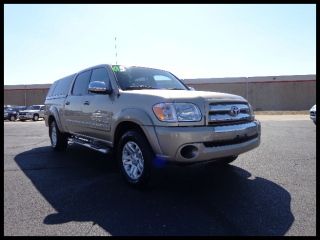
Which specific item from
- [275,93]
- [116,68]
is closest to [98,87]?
[116,68]

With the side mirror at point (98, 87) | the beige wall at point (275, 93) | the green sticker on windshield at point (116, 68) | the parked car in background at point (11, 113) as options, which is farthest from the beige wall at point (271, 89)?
the side mirror at point (98, 87)

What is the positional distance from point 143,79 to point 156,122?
5.57ft

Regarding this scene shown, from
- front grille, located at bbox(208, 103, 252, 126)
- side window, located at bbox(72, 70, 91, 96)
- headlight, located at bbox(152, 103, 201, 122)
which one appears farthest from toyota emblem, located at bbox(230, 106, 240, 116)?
side window, located at bbox(72, 70, 91, 96)

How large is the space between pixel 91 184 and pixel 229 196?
7.01 ft

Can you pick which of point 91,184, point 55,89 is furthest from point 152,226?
point 55,89

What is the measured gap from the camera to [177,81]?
247 inches

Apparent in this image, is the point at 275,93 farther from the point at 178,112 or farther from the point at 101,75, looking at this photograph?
the point at 178,112

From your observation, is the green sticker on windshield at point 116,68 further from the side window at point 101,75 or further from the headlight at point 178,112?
the headlight at point 178,112

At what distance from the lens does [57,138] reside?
782 centimetres

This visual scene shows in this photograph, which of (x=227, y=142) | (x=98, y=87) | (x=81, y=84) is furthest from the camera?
(x=81, y=84)

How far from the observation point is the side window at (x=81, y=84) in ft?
20.6

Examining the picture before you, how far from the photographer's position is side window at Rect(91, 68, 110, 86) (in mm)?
5451

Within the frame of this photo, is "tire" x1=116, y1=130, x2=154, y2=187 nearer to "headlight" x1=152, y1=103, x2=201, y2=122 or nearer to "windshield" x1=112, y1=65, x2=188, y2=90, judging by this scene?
"headlight" x1=152, y1=103, x2=201, y2=122

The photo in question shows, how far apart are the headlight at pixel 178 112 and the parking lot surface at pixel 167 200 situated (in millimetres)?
1052
